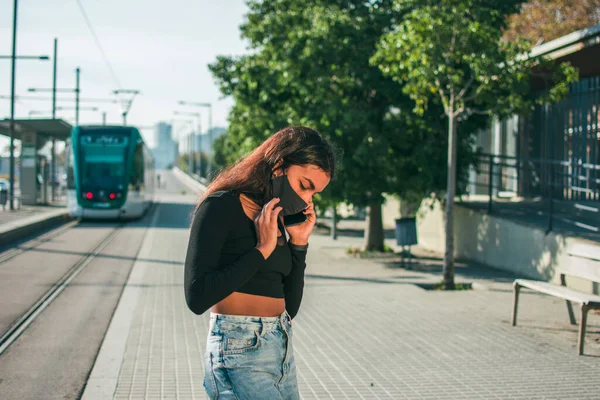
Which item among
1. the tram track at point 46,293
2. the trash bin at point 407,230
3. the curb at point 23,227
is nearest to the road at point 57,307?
the tram track at point 46,293

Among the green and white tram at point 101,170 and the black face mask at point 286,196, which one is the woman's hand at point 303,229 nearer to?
the black face mask at point 286,196

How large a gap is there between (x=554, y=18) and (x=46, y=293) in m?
21.9

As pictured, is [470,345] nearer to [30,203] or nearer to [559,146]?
[559,146]

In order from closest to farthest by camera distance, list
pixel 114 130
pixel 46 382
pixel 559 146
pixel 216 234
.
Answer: pixel 216 234 → pixel 46 382 → pixel 559 146 → pixel 114 130

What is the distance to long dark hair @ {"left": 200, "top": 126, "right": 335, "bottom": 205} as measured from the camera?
269 cm

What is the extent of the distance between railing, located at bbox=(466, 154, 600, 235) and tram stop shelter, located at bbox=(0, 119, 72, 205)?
19.6 meters

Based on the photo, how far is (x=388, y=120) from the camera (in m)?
14.9

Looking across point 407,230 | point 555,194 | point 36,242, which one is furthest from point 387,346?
point 36,242

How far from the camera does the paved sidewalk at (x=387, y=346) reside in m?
5.83

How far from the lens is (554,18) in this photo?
87.7ft

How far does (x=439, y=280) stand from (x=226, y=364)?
34.5 feet

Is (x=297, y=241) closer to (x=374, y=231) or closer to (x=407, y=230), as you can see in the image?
(x=407, y=230)

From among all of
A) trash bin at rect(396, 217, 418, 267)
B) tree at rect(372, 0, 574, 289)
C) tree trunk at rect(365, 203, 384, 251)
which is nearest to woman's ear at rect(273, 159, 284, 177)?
tree at rect(372, 0, 574, 289)

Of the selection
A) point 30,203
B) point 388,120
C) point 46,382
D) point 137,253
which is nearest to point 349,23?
point 388,120
